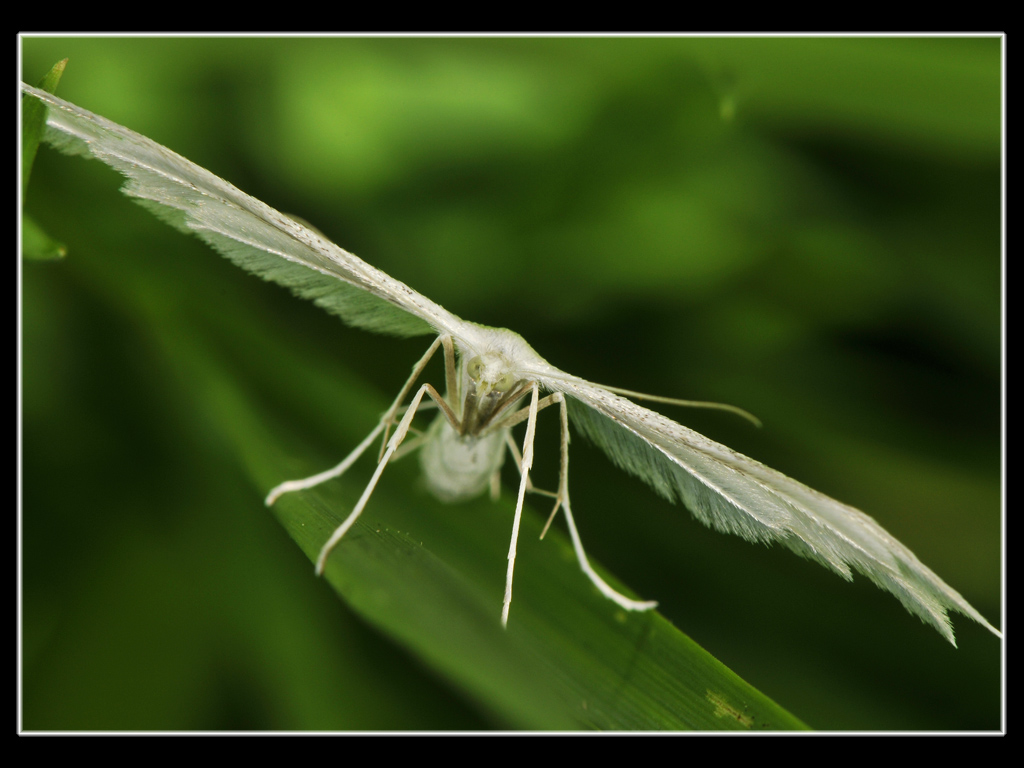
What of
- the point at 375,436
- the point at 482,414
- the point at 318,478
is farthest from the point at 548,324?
the point at 318,478

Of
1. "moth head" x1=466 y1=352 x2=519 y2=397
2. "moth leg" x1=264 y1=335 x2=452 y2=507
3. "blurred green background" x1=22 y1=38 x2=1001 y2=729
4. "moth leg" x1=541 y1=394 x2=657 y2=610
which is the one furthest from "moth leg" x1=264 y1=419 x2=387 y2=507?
"moth leg" x1=541 y1=394 x2=657 y2=610

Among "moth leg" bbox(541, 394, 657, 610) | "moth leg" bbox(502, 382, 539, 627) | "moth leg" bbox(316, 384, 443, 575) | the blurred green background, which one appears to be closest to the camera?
"moth leg" bbox(316, 384, 443, 575)

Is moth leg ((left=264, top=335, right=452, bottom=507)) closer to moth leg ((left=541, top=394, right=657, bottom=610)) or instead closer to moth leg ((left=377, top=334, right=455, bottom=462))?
moth leg ((left=377, top=334, right=455, bottom=462))

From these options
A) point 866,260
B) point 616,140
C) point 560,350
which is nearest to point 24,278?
point 560,350

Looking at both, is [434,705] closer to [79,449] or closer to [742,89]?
[79,449]

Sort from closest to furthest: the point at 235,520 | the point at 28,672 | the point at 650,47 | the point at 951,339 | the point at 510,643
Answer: the point at 510,643 < the point at 28,672 < the point at 235,520 < the point at 650,47 < the point at 951,339

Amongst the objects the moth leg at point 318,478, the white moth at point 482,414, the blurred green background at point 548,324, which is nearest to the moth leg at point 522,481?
the white moth at point 482,414

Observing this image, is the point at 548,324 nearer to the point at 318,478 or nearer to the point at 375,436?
the point at 375,436

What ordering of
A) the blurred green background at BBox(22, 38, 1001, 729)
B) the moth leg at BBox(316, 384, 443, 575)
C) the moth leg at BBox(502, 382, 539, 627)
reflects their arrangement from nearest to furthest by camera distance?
the moth leg at BBox(316, 384, 443, 575) → the moth leg at BBox(502, 382, 539, 627) → the blurred green background at BBox(22, 38, 1001, 729)
